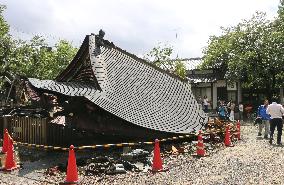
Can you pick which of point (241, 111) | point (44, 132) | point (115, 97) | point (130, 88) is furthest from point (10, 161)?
point (241, 111)

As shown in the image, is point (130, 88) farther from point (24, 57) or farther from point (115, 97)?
point (24, 57)

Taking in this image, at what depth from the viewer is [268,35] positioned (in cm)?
3072

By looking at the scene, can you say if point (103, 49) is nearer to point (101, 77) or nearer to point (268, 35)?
point (101, 77)

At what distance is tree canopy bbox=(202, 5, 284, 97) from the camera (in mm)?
29469

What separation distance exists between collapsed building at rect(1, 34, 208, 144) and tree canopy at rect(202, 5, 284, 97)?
13396 mm

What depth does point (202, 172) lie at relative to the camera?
10.5m

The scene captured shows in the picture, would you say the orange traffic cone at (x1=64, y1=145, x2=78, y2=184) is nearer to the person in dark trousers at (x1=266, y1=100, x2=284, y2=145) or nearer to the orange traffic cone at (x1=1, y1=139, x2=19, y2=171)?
the orange traffic cone at (x1=1, y1=139, x2=19, y2=171)

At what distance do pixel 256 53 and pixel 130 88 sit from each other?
57.6 feet

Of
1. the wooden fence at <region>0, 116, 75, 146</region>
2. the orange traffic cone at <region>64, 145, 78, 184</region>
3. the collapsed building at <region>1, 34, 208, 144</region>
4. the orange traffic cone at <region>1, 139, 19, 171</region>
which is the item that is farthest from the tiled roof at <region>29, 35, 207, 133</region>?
the orange traffic cone at <region>64, 145, 78, 184</region>

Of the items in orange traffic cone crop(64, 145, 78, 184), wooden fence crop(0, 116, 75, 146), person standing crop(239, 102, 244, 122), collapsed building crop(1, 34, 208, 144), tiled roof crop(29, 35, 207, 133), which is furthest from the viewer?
person standing crop(239, 102, 244, 122)

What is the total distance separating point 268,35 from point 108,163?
2412 centimetres

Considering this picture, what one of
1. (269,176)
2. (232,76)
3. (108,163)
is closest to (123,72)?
(108,163)

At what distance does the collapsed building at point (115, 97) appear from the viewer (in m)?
13.9

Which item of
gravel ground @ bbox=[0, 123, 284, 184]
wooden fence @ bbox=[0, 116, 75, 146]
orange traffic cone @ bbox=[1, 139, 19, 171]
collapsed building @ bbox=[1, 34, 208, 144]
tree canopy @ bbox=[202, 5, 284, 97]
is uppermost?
tree canopy @ bbox=[202, 5, 284, 97]
